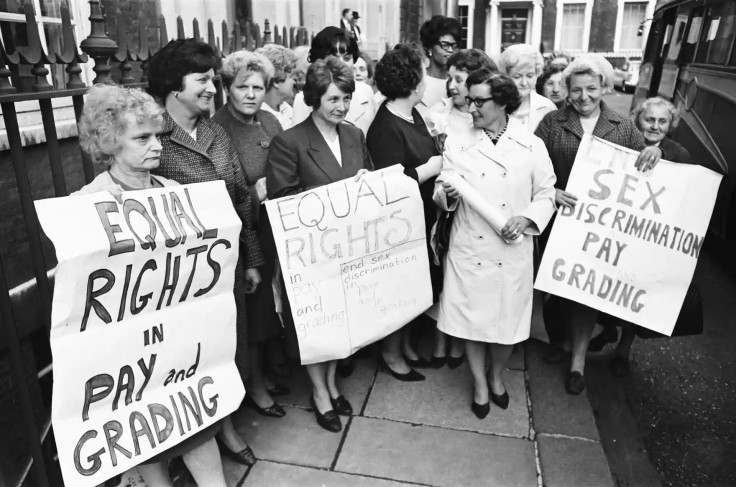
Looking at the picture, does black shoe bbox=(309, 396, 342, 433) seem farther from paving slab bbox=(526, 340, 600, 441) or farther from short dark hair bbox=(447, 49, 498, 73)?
short dark hair bbox=(447, 49, 498, 73)

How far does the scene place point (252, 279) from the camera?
3.21 metres

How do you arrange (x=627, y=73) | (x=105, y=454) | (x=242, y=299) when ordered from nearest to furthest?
(x=105, y=454), (x=242, y=299), (x=627, y=73)

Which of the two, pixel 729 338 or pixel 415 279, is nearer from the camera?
pixel 415 279

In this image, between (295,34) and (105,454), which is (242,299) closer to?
(105,454)

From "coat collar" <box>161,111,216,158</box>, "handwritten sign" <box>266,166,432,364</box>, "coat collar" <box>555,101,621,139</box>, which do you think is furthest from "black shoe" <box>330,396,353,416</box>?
"coat collar" <box>555,101,621,139</box>

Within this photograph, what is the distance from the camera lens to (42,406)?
3164 mm

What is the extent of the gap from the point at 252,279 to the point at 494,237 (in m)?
1.30

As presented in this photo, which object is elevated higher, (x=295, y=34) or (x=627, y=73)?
(x=295, y=34)

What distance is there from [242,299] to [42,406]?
45.0 inches

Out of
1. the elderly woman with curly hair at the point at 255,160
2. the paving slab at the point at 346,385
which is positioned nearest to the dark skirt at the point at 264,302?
the elderly woman with curly hair at the point at 255,160

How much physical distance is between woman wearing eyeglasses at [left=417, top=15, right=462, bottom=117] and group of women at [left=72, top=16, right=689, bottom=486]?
88cm

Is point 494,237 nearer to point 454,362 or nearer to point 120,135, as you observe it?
point 454,362

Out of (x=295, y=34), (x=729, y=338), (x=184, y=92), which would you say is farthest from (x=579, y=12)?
(x=184, y=92)

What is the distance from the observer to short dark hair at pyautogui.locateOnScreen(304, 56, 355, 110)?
3.23 meters
